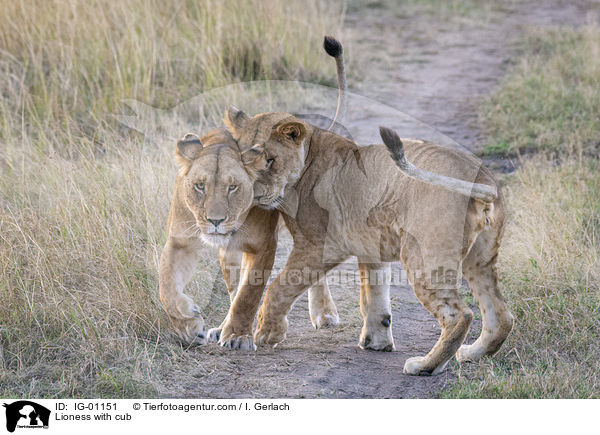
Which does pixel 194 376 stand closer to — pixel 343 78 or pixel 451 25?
pixel 343 78

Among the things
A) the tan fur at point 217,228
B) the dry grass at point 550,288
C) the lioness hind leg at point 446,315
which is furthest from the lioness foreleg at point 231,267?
the dry grass at point 550,288

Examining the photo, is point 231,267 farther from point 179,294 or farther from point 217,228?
point 217,228

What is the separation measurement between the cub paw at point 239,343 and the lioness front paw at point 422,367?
793 millimetres

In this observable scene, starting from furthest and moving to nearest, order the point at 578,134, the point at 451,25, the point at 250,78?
Result: the point at 451,25
the point at 250,78
the point at 578,134

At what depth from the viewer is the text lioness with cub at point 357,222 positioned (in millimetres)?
3799

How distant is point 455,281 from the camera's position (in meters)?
3.80

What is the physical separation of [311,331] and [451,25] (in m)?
8.25

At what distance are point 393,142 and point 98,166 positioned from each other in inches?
122

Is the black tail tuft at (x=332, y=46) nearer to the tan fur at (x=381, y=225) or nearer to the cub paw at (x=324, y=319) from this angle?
the tan fur at (x=381, y=225)

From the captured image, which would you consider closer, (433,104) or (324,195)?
(324,195)

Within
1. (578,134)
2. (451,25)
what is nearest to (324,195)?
(578,134)

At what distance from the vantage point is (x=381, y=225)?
4.14 meters
